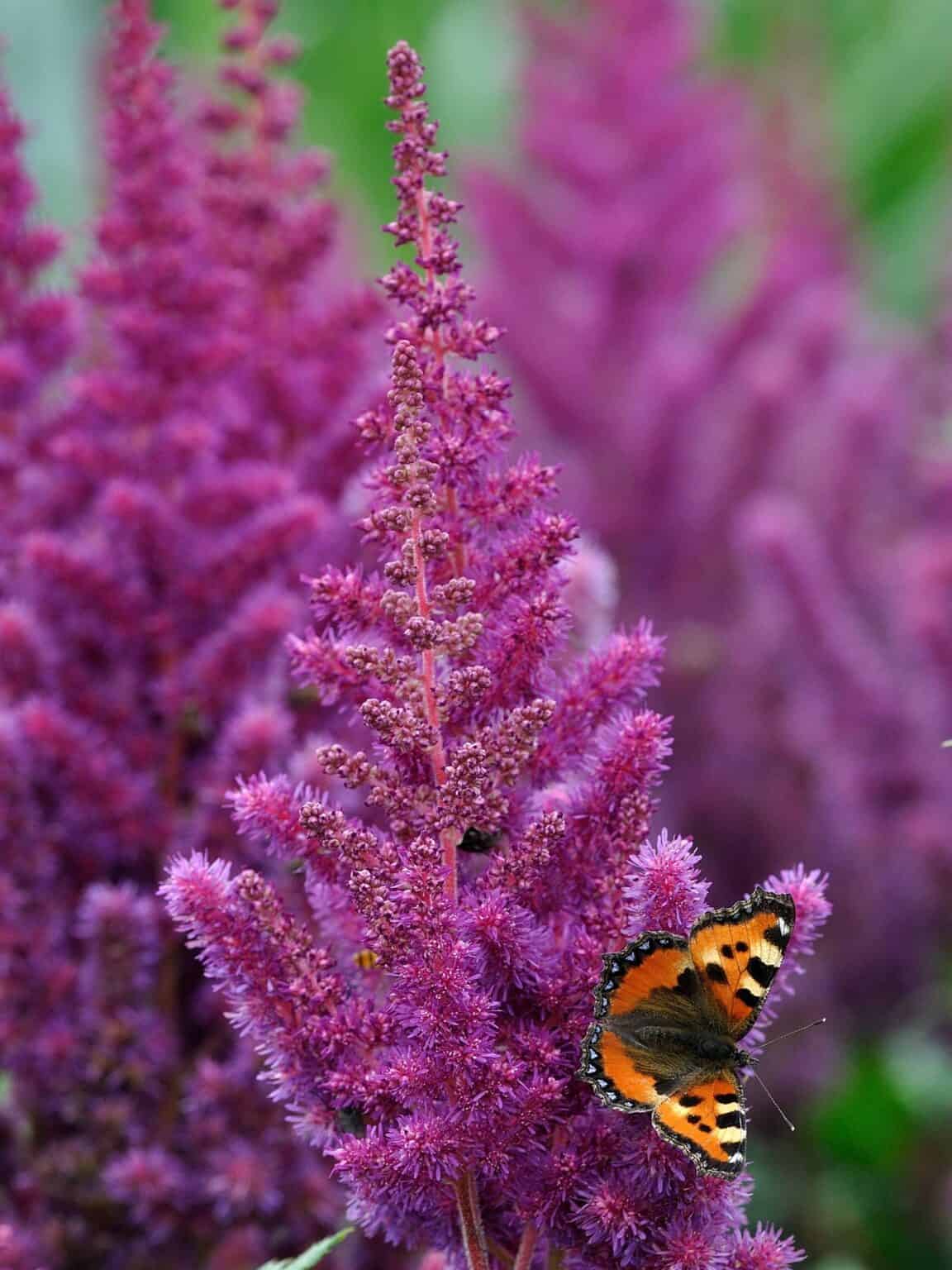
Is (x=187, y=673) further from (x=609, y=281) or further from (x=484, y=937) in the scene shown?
(x=609, y=281)

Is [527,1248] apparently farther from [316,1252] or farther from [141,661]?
[141,661]

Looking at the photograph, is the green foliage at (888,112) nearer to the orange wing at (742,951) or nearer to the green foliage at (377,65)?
the green foliage at (377,65)

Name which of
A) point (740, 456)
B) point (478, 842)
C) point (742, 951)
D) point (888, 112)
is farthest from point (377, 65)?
point (742, 951)

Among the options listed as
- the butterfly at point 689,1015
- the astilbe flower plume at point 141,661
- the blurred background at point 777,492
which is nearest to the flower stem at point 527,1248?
the butterfly at point 689,1015

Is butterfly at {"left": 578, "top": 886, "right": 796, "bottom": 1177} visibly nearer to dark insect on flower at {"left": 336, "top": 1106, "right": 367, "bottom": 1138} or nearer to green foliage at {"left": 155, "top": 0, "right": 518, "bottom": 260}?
dark insect on flower at {"left": 336, "top": 1106, "right": 367, "bottom": 1138}

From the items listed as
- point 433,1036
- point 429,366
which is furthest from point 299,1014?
point 429,366

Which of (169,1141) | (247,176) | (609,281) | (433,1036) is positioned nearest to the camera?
(433,1036)
